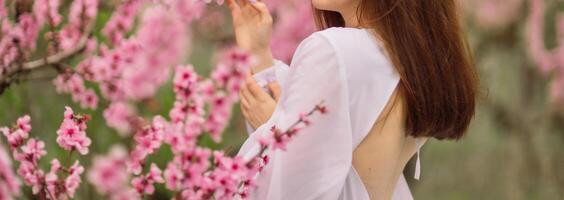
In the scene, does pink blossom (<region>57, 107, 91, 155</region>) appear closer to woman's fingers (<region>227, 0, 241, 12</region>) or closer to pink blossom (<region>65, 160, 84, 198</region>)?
pink blossom (<region>65, 160, 84, 198</region>)

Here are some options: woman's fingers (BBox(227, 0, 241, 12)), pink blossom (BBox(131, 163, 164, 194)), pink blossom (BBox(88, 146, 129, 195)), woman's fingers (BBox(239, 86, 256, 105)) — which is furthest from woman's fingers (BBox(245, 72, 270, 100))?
pink blossom (BBox(88, 146, 129, 195))

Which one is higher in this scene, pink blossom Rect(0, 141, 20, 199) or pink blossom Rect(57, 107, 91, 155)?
pink blossom Rect(57, 107, 91, 155)

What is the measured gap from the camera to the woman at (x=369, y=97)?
1005 mm

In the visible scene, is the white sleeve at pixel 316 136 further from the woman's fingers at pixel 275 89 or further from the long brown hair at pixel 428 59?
the woman's fingers at pixel 275 89

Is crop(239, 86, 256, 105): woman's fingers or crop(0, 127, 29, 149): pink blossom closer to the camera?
crop(0, 127, 29, 149): pink blossom

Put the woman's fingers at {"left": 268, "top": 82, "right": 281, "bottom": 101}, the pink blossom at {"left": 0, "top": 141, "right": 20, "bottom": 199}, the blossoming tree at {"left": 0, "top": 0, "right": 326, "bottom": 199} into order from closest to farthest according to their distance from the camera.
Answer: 1. the pink blossom at {"left": 0, "top": 141, "right": 20, "bottom": 199}
2. the blossoming tree at {"left": 0, "top": 0, "right": 326, "bottom": 199}
3. the woman's fingers at {"left": 268, "top": 82, "right": 281, "bottom": 101}

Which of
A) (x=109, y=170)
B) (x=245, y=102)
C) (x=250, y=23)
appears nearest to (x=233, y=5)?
(x=250, y=23)

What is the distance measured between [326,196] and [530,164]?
184cm

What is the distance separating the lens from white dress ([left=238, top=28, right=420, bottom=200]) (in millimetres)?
999

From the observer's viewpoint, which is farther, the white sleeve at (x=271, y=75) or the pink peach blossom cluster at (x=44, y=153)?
the white sleeve at (x=271, y=75)

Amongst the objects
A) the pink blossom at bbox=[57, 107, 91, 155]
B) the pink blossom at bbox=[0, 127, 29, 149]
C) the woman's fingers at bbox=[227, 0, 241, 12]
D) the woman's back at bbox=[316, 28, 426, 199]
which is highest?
the woman's fingers at bbox=[227, 0, 241, 12]

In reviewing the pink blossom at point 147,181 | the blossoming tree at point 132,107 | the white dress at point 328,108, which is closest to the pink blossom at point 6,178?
the blossoming tree at point 132,107

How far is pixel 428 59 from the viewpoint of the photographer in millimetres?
1047

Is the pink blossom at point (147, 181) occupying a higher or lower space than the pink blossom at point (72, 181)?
lower
